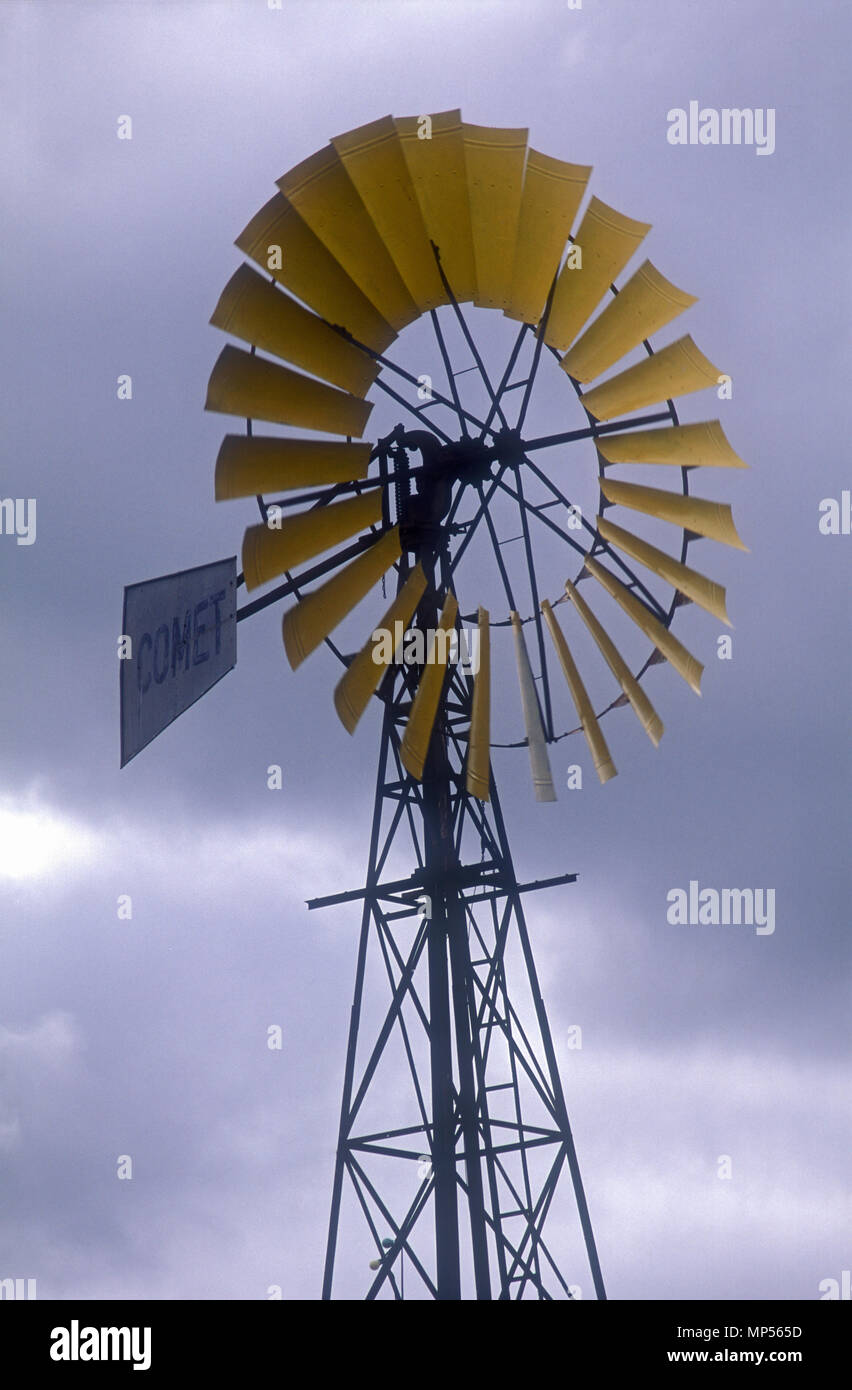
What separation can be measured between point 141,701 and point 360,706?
10.9 ft

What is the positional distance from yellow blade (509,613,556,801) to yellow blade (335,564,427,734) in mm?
985

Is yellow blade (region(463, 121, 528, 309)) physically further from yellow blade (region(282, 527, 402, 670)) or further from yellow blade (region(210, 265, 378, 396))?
yellow blade (region(282, 527, 402, 670))

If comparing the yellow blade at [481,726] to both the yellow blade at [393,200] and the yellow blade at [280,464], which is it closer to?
the yellow blade at [280,464]

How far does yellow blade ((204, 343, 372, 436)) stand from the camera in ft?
40.8

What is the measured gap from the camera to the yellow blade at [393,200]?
1246cm

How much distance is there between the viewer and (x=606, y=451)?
44.0 feet

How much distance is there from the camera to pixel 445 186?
12.8 m

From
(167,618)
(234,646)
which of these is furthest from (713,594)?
(167,618)

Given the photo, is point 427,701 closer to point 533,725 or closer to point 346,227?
point 533,725

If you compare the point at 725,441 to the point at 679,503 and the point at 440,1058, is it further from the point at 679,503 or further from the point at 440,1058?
the point at 440,1058

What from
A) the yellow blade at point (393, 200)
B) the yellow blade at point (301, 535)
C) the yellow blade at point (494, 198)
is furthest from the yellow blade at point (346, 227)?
the yellow blade at point (301, 535)

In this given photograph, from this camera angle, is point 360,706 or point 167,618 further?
point 360,706

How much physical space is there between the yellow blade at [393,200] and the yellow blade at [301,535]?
70.5 inches

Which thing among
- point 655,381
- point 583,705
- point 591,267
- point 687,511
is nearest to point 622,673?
point 583,705
